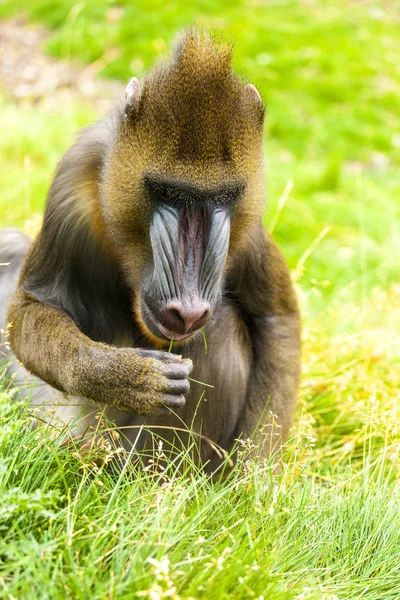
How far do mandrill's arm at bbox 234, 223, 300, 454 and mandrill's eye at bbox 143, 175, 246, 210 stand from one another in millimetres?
812

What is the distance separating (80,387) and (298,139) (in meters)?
7.97

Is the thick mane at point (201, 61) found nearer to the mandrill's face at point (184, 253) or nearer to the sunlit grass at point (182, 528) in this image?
the mandrill's face at point (184, 253)

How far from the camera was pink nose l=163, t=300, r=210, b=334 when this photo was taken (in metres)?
2.87

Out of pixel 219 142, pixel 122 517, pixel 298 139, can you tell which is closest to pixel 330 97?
pixel 298 139

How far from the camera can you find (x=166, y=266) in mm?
Result: 2922

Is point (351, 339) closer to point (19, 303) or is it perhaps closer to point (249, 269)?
point (249, 269)

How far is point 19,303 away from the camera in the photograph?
3.60 meters

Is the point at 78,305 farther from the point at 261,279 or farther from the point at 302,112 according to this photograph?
the point at 302,112

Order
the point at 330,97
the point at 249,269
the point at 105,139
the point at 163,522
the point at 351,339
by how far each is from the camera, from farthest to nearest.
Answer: the point at 330,97
the point at 351,339
the point at 249,269
the point at 105,139
the point at 163,522

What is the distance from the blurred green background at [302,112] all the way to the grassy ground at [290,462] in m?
0.03

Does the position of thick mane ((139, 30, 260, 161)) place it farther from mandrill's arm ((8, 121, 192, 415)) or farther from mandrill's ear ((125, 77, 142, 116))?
mandrill's arm ((8, 121, 192, 415))

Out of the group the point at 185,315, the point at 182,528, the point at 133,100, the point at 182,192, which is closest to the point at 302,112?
the point at 133,100

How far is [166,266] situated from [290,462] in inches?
40.2

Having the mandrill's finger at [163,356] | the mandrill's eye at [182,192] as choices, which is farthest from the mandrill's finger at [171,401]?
the mandrill's eye at [182,192]
